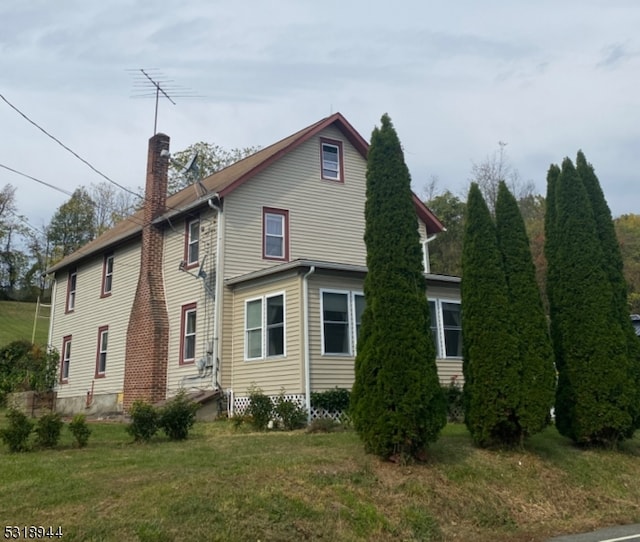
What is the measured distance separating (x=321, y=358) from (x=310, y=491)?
741 cm

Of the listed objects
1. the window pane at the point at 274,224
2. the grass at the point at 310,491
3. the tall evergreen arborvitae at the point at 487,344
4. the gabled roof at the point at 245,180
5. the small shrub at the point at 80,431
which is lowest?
the grass at the point at 310,491

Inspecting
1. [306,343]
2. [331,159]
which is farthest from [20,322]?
[306,343]

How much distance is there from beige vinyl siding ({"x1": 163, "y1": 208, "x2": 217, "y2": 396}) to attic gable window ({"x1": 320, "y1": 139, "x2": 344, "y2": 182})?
14.3 ft

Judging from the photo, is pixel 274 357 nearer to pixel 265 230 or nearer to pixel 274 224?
pixel 265 230

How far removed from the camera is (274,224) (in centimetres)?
1828

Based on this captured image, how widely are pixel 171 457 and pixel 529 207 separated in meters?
39.6

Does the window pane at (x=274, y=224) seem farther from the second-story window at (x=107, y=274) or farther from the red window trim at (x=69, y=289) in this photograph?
the red window trim at (x=69, y=289)

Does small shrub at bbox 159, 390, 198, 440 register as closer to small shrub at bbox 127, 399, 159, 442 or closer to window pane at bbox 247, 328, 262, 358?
small shrub at bbox 127, 399, 159, 442

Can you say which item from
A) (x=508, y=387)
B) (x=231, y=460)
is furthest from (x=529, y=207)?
(x=231, y=460)

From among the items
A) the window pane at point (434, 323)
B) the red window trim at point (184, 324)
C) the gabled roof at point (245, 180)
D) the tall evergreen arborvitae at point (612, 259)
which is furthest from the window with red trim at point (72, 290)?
the tall evergreen arborvitae at point (612, 259)

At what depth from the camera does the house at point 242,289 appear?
14.9 metres

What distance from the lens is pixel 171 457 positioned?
8.55 metres

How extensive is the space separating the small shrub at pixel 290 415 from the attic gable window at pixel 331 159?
8765 mm

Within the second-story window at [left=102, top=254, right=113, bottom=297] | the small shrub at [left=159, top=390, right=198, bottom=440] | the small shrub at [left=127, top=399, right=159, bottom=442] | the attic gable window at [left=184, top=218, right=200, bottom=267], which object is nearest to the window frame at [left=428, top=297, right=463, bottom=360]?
the attic gable window at [left=184, top=218, right=200, bottom=267]
